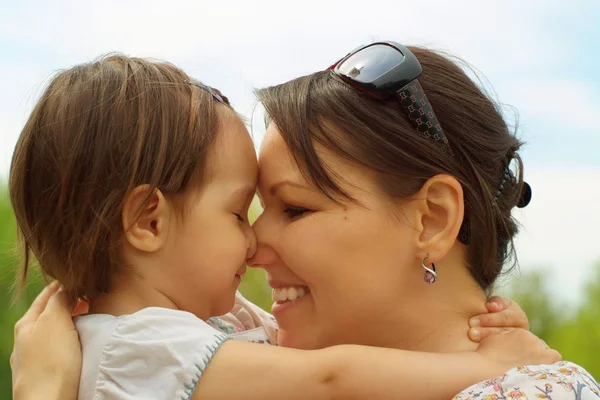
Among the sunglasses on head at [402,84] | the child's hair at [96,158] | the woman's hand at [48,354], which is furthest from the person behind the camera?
the sunglasses on head at [402,84]

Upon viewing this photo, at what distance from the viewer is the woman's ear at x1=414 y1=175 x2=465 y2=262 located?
2.47 m

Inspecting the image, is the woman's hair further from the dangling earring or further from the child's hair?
the child's hair

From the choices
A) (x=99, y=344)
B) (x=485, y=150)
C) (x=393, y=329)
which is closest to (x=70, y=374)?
(x=99, y=344)

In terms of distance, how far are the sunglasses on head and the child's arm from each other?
702 mm

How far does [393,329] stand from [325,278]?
0.33 metres

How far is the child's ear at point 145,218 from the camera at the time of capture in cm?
237

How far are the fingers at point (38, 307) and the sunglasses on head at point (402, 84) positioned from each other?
1.24 meters

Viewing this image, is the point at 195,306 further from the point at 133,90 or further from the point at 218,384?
the point at 133,90

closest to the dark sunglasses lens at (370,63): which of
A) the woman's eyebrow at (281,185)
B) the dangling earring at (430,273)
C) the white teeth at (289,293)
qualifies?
the woman's eyebrow at (281,185)

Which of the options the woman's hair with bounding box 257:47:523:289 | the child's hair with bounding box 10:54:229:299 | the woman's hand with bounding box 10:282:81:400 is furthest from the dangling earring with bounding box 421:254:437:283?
the woman's hand with bounding box 10:282:81:400

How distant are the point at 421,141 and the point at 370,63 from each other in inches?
12.5

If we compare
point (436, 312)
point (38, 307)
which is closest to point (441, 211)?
point (436, 312)

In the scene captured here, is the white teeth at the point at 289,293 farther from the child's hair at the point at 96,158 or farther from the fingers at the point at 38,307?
the fingers at the point at 38,307

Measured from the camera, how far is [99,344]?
7.47 ft
